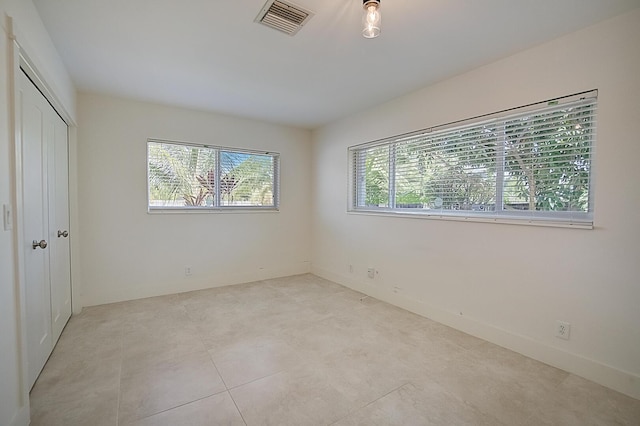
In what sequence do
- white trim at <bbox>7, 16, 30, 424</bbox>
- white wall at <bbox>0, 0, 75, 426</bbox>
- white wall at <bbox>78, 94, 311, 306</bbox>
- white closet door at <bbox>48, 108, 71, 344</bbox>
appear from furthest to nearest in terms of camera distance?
1. white wall at <bbox>78, 94, 311, 306</bbox>
2. white closet door at <bbox>48, 108, 71, 344</bbox>
3. white trim at <bbox>7, 16, 30, 424</bbox>
4. white wall at <bbox>0, 0, 75, 426</bbox>

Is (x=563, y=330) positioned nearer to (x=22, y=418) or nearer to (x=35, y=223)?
(x=22, y=418)

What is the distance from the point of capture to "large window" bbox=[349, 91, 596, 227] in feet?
7.10

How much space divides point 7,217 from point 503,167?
3.40 meters

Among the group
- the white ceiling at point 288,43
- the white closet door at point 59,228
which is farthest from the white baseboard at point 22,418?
the white ceiling at point 288,43

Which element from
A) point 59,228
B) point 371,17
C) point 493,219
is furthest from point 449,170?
point 59,228

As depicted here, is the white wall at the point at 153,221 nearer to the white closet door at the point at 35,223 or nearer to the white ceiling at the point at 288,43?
the white ceiling at the point at 288,43

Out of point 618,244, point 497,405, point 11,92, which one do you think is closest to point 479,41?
point 618,244

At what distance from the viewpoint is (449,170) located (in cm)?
301

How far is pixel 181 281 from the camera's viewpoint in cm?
394

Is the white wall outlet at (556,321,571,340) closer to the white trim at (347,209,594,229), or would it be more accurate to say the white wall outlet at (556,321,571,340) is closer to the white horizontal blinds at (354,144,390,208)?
the white trim at (347,209,594,229)

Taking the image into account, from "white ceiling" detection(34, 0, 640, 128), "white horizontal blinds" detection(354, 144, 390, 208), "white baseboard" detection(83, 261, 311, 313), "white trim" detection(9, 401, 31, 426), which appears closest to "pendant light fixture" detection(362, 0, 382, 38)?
"white ceiling" detection(34, 0, 640, 128)

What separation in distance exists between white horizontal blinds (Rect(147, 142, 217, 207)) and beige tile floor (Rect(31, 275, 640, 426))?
59.1 inches

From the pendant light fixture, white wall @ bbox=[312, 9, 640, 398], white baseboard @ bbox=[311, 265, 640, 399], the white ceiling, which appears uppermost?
the white ceiling

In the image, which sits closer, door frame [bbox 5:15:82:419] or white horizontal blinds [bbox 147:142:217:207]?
door frame [bbox 5:15:82:419]
